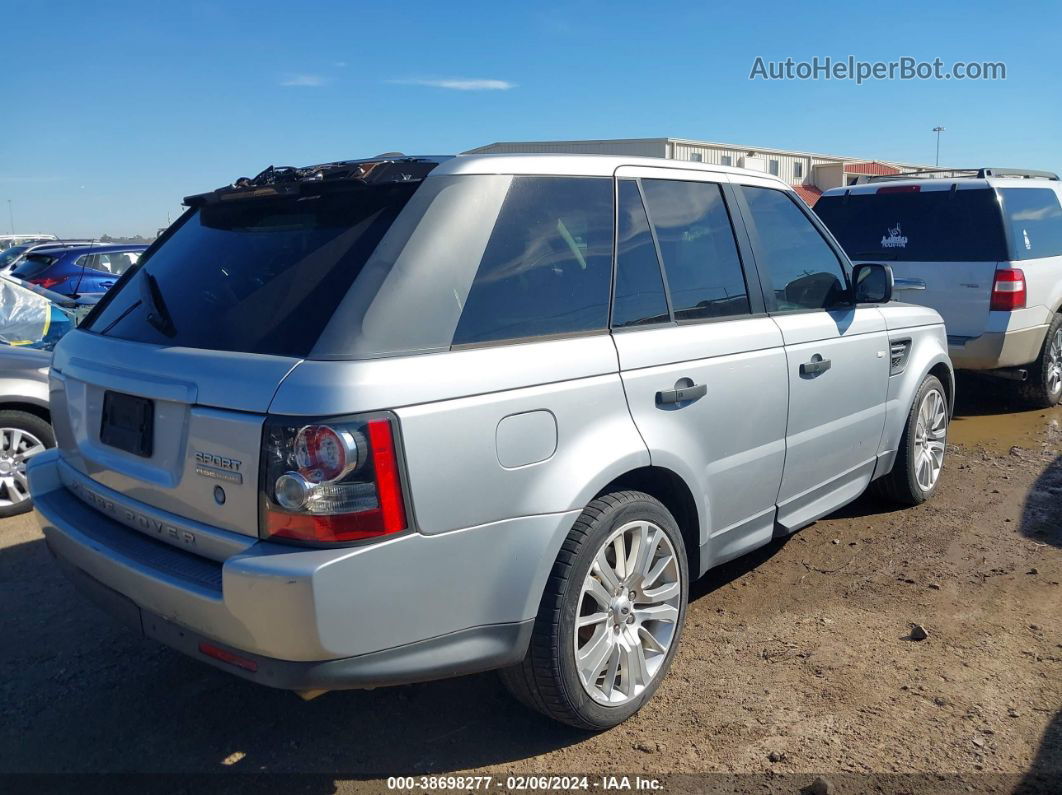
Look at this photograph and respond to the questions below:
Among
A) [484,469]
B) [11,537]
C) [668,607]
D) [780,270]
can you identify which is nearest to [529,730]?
[668,607]

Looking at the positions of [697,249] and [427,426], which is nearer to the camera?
[427,426]

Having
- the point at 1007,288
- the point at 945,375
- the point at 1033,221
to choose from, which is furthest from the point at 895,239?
the point at 945,375

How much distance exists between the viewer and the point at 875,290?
14.3 ft

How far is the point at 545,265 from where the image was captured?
2.89m

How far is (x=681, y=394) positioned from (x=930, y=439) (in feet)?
9.66

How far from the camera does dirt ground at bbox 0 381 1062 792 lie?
112 inches

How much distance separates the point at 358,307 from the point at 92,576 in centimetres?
130

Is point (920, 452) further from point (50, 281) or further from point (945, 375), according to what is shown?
point (50, 281)

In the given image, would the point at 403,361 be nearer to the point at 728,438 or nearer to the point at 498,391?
the point at 498,391

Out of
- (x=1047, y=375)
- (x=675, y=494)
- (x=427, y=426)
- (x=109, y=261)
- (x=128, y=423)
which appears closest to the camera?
(x=427, y=426)

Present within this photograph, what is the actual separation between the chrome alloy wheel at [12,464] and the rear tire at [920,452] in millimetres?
5178

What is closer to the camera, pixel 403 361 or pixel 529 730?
pixel 403 361

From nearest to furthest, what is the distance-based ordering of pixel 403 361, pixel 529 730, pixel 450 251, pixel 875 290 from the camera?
pixel 403 361, pixel 450 251, pixel 529 730, pixel 875 290

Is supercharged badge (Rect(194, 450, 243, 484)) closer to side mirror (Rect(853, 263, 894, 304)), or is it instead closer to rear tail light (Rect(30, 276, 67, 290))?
side mirror (Rect(853, 263, 894, 304))
